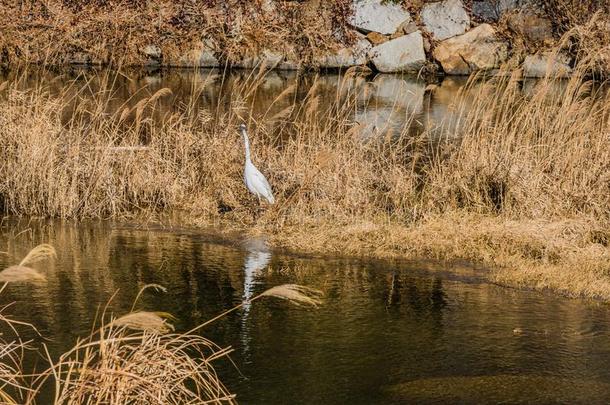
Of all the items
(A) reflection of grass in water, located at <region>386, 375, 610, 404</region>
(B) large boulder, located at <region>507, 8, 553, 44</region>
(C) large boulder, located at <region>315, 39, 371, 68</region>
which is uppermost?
(B) large boulder, located at <region>507, 8, 553, 44</region>

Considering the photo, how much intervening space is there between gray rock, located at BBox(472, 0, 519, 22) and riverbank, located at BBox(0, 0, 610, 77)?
25 mm

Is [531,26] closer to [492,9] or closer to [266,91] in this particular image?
[492,9]

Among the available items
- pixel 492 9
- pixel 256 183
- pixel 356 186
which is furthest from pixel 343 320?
pixel 492 9

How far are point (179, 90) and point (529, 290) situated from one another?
13.8 metres

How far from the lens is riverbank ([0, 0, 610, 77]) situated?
24844mm

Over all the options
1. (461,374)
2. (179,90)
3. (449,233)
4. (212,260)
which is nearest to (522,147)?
(449,233)

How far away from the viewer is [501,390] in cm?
632

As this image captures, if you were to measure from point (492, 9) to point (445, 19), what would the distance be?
1.48m

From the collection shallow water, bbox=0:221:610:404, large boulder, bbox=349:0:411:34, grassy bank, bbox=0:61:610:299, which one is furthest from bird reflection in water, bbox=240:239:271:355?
large boulder, bbox=349:0:411:34

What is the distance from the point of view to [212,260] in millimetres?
9445

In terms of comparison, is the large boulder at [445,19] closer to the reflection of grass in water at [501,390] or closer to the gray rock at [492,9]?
the gray rock at [492,9]

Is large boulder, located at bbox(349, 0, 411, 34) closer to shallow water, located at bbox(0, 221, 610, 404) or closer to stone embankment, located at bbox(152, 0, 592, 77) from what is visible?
stone embankment, located at bbox(152, 0, 592, 77)

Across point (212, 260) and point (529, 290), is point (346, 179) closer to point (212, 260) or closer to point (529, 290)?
point (212, 260)

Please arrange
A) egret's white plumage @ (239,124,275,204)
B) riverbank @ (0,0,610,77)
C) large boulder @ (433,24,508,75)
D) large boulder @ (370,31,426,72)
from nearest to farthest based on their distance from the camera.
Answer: egret's white plumage @ (239,124,275,204), large boulder @ (370,31,426,72), riverbank @ (0,0,610,77), large boulder @ (433,24,508,75)
